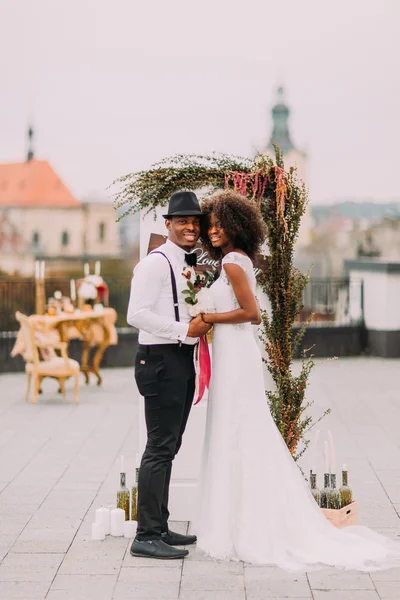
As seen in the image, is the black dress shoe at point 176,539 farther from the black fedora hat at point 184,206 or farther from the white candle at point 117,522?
the black fedora hat at point 184,206

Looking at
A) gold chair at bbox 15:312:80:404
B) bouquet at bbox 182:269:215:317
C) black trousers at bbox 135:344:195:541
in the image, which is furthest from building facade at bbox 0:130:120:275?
bouquet at bbox 182:269:215:317

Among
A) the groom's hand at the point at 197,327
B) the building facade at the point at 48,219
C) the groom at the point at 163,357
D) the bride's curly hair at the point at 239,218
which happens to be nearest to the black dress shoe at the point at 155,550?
the groom at the point at 163,357

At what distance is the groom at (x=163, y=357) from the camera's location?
5.09 metres

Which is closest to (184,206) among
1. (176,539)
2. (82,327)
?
(176,539)

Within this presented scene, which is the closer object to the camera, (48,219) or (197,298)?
(197,298)

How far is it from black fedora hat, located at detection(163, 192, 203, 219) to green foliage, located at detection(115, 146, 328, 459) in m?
0.44

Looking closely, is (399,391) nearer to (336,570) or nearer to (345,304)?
(345,304)

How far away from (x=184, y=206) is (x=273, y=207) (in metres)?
0.67

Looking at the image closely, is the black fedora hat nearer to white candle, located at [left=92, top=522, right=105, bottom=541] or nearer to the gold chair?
white candle, located at [left=92, top=522, right=105, bottom=541]

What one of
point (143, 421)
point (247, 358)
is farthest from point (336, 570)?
point (143, 421)

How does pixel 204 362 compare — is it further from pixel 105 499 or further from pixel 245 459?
pixel 105 499

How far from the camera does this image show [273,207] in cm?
562

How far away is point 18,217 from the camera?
416ft

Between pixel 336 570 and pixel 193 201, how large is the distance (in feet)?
6.52
